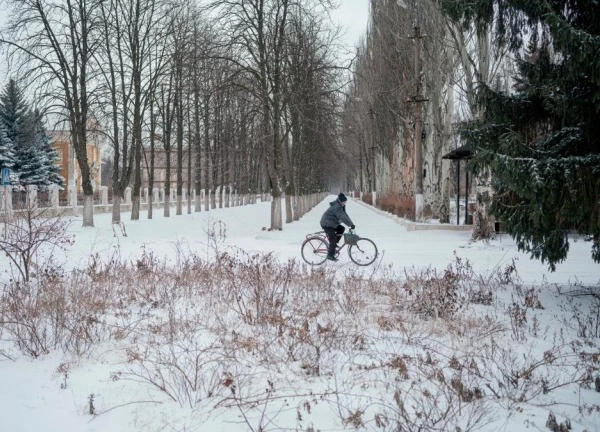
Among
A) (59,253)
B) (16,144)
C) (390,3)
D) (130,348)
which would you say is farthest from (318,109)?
(16,144)

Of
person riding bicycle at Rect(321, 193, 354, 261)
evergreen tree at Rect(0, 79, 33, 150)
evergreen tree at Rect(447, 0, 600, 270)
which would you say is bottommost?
person riding bicycle at Rect(321, 193, 354, 261)

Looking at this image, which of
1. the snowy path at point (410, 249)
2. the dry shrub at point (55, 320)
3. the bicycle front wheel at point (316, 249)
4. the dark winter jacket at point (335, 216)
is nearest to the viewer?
the dry shrub at point (55, 320)

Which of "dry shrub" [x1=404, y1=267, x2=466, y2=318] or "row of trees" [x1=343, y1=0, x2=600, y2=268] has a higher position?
"row of trees" [x1=343, y1=0, x2=600, y2=268]

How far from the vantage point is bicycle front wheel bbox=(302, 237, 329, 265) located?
10656 mm

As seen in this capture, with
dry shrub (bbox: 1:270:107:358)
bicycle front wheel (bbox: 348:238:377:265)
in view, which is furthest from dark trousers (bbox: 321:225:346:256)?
dry shrub (bbox: 1:270:107:358)

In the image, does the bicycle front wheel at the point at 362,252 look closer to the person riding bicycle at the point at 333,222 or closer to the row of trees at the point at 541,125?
the person riding bicycle at the point at 333,222

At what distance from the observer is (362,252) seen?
414 inches

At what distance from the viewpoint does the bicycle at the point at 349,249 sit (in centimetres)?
1038

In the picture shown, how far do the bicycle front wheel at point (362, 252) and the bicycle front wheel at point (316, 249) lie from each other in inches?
22.8

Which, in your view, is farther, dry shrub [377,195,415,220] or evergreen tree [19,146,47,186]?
evergreen tree [19,146,47,186]

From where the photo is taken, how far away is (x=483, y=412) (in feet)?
11.4

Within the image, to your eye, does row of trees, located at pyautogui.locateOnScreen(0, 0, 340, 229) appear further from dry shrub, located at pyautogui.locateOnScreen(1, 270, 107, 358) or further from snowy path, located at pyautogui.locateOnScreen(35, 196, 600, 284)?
dry shrub, located at pyautogui.locateOnScreen(1, 270, 107, 358)

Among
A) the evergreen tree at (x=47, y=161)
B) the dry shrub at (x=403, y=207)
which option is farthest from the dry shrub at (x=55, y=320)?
the evergreen tree at (x=47, y=161)

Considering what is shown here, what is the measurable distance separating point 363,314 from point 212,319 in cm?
182
